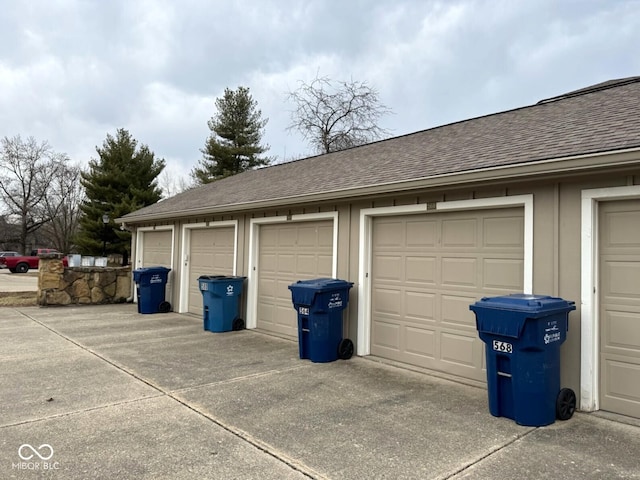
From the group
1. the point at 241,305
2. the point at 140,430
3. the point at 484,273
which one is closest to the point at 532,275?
the point at 484,273

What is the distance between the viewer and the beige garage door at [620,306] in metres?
3.80

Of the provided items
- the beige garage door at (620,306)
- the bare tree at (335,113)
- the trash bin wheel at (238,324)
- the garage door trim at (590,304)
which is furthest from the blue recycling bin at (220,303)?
the bare tree at (335,113)

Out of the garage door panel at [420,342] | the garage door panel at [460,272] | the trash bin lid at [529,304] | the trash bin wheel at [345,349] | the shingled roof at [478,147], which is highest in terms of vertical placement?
the shingled roof at [478,147]

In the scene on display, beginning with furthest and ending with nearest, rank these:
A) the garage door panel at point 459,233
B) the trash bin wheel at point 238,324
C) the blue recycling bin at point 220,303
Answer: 1. the trash bin wheel at point 238,324
2. the blue recycling bin at point 220,303
3. the garage door panel at point 459,233

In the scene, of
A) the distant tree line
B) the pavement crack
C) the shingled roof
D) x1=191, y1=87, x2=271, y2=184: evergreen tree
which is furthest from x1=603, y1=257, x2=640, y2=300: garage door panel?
x1=191, y1=87, x2=271, y2=184: evergreen tree

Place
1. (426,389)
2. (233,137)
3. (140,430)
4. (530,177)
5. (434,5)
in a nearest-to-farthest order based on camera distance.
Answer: (140,430) < (530,177) < (426,389) < (434,5) < (233,137)

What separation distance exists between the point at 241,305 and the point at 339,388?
4.03 m

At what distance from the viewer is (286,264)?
7449 mm

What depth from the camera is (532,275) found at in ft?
14.1

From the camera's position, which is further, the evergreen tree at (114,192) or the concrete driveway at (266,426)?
the evergreen tree at (114,192)

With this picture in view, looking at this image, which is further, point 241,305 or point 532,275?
point 241,305

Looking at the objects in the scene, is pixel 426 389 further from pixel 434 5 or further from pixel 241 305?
pixel 434 5

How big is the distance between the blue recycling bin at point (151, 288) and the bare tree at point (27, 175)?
3556 centimetres

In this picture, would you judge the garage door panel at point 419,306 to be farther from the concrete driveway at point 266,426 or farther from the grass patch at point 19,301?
the grass patch at point 19,301
